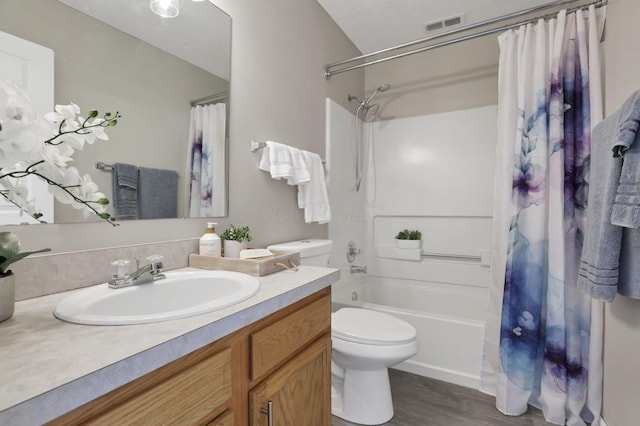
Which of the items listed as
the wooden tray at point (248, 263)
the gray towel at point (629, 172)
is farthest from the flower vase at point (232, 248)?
the gray towel at point (629, 172)

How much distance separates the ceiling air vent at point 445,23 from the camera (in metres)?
2.34

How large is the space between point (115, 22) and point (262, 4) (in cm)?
90

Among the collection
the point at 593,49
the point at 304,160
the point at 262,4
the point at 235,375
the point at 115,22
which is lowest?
the point at 235,375

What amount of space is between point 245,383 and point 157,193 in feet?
2.46

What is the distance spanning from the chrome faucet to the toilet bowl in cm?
95

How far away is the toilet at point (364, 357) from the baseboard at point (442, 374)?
0.46 metres

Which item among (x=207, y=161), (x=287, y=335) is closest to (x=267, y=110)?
(x=207, y=161)

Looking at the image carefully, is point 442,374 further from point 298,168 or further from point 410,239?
point 298,168

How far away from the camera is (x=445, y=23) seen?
2416 mm

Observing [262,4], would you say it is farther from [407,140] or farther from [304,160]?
[407,140]

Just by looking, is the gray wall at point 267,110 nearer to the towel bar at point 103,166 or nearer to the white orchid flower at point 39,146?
the towel bar at point 103,166

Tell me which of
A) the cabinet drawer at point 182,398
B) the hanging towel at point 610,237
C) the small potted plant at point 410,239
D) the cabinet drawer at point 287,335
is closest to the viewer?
the cabinet drawer at point 182,398

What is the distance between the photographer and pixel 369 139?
3020mm

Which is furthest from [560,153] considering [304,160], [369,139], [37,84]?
[37,84]
